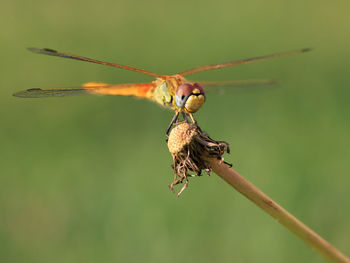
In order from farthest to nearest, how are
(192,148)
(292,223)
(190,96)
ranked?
(190,96) < (192,148) < (292,223)

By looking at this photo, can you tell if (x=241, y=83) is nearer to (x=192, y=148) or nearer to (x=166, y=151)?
(x=166, y=151)

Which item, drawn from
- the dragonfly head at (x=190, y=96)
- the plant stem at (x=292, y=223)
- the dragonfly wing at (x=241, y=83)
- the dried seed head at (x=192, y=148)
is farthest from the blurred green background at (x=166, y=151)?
the plant stem at (x=292, y=223)

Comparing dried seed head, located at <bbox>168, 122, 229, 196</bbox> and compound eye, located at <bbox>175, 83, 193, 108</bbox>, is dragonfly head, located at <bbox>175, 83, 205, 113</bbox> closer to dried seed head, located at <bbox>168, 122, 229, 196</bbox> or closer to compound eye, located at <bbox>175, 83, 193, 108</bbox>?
compound eye, located at <bbox>175, 83, 193, 108</bbox>

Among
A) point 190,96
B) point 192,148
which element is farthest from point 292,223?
point 190,96

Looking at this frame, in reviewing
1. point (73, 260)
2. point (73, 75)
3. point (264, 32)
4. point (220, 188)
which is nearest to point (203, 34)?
point (264, 32)

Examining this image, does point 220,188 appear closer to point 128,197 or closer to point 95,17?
point 128,197

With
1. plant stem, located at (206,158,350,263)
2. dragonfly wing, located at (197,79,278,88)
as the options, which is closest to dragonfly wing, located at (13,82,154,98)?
dragonfly wing, located at (197,79,278,88)
